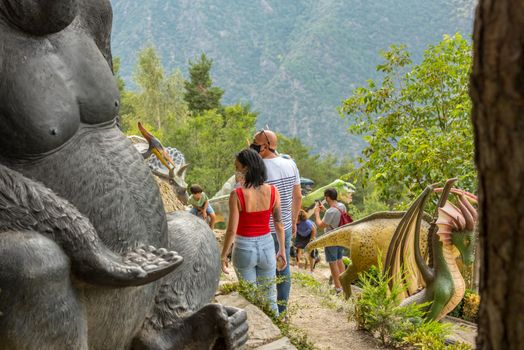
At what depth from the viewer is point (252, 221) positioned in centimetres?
432

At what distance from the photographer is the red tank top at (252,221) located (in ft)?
14.1

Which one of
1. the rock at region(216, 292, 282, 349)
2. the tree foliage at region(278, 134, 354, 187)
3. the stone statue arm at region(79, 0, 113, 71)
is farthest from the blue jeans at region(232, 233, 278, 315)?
the tree foliage at region(278, 134, 354, 187)

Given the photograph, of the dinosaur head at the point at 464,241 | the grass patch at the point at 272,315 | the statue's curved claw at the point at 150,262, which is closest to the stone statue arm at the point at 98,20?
the statue's curved claw at the point at 150,262

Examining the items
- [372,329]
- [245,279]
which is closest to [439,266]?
[372,329]

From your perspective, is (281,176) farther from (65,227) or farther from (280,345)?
(65,227)

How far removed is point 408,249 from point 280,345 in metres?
2.11

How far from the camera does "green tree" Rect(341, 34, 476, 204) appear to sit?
374 inches

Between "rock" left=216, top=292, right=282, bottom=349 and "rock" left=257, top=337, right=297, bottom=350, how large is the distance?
35 millimetres

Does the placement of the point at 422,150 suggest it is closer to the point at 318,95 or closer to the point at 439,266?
the point at 439,266

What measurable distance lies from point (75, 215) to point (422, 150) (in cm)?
773

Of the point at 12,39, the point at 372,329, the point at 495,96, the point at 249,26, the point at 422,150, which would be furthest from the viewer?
the point at 249,26

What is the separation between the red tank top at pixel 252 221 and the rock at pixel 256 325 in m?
0.44

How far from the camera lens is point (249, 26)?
3930 inches

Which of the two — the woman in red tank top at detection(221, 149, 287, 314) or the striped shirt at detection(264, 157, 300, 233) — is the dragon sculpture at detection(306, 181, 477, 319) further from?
the woman in red tank top at detection(221, 149, 287, 314)
